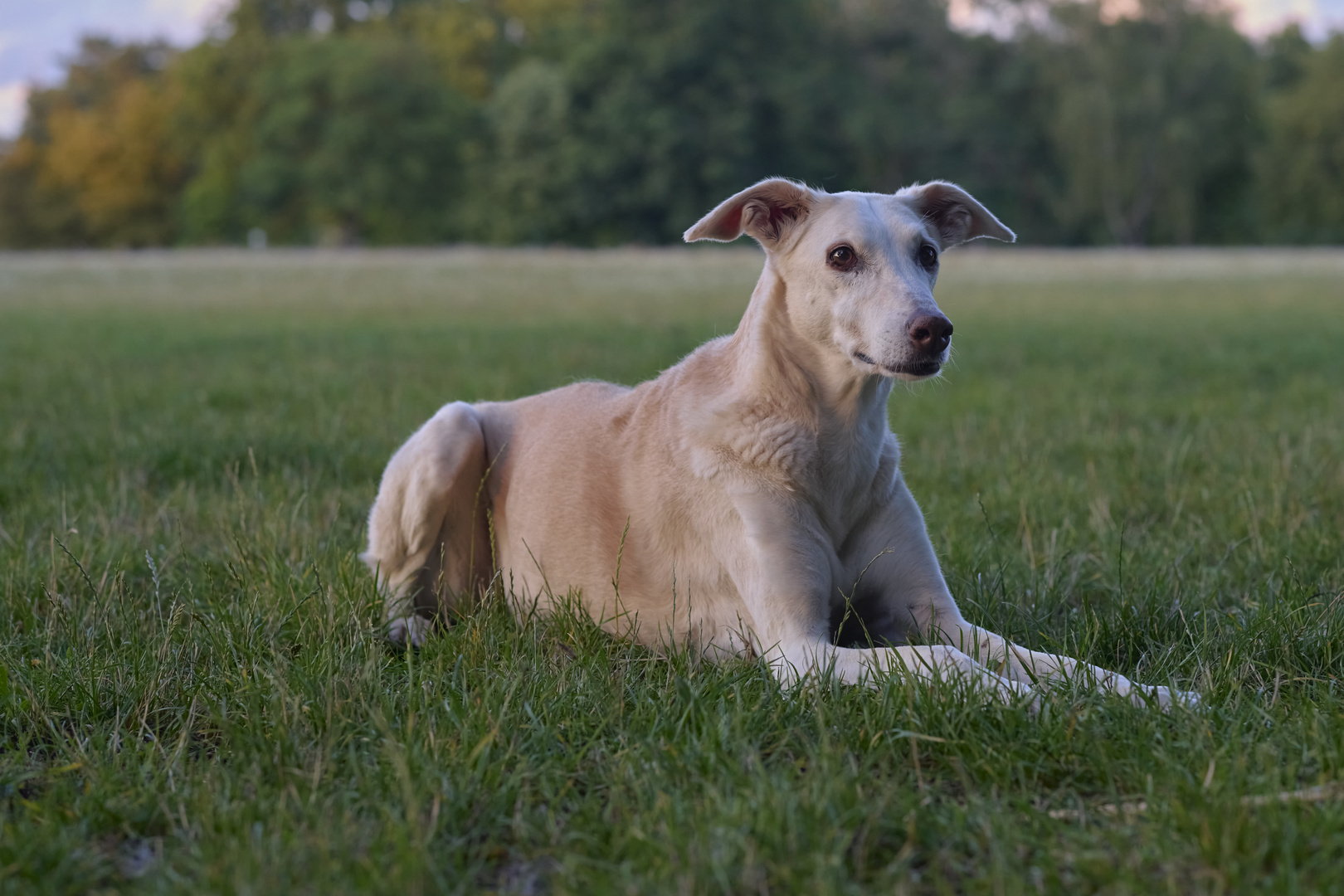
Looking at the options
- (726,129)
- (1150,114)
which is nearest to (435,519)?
(726,129)

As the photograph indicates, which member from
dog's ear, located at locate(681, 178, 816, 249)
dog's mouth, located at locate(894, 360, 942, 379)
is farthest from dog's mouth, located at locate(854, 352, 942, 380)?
dog's ear, located at locate(681, 178, 816, 249)

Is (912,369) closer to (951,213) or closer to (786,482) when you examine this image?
(786,482)

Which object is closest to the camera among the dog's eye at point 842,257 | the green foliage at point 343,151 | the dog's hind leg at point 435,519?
the dog's eye at point 842,257

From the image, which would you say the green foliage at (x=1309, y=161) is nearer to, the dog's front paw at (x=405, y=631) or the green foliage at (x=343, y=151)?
Result: the green foliage at (x=343, y=151)

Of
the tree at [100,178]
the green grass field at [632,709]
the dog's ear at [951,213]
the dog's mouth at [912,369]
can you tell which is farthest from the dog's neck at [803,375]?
the tree at [100,178]

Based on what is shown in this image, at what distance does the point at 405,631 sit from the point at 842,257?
1944 mm

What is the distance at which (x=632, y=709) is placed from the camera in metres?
3.15

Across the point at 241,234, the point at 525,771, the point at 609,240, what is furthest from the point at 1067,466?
the point at 241,234

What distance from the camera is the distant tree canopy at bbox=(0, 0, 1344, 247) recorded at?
6275 cm

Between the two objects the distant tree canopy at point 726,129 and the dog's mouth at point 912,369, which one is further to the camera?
the distant tree canopy at point 726,129

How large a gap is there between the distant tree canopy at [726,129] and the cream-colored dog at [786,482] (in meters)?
57.3

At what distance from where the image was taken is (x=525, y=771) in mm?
2701

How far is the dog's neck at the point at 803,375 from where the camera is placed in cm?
368

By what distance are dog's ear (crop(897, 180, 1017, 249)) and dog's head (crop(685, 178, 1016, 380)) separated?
1cm
